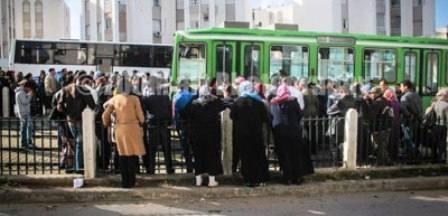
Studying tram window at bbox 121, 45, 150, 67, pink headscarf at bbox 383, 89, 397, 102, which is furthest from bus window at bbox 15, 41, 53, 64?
pink headscarf at bbox 383, 89, 397, 102

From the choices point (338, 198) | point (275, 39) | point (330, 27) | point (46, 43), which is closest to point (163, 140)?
point (338, 198)

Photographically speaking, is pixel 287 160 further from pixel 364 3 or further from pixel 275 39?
pixel 364 3

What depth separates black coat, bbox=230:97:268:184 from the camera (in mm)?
10641

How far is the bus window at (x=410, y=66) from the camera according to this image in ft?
70.3

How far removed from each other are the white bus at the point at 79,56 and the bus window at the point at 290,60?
13.9 metres

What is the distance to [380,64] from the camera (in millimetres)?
A: 20875

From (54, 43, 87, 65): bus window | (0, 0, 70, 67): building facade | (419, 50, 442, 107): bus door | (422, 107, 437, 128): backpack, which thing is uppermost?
(0, 0, 70, 67): building facade

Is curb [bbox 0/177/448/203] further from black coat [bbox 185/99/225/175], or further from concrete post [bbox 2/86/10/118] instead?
concrete post [bbox 2/86/10/118]

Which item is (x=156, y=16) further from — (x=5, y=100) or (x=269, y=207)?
(x=269, y=207)

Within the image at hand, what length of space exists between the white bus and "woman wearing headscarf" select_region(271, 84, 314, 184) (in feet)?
72.2

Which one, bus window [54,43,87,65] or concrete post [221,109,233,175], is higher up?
bus window [54,43,87,65]

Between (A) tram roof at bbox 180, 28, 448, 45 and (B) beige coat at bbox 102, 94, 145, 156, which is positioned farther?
(A) tram roof at bbox 180, 28, 448, 45

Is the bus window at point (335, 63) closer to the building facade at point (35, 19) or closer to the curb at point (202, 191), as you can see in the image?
the curb at point (202, 191)

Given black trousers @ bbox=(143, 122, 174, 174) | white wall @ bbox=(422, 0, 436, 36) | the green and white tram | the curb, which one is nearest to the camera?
the curb
